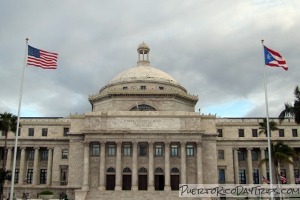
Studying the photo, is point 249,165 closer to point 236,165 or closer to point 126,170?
point 236,165

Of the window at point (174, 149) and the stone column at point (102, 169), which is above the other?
the window at point (174, 149)

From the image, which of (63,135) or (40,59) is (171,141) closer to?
(63,135)

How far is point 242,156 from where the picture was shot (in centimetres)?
7044

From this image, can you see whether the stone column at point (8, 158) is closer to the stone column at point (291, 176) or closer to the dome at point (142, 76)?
the dome at point (142, 76)

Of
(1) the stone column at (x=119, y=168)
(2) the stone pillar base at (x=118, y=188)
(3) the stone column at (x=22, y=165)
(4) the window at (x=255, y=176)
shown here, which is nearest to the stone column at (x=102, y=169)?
(2) the stone pillar base at (x=118, y=188)

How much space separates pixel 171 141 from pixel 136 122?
6487 millimetres

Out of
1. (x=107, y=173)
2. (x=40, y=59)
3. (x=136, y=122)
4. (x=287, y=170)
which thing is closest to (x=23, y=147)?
(x=107, y=173)

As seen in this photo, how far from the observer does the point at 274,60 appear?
117 ft

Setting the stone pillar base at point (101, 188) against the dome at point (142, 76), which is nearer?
the stone pillar base at point (101, 188)

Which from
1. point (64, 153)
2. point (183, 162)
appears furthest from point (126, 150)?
point (64, 153)

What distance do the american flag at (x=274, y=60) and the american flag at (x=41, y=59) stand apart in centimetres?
1942

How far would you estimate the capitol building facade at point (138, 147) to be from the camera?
6059cm

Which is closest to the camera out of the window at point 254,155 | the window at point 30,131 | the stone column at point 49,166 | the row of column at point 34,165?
the stone column at point 49,166

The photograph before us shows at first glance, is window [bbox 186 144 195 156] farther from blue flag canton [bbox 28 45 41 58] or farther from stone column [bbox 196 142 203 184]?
blue flag canton [bbox 28 45 41 58]
